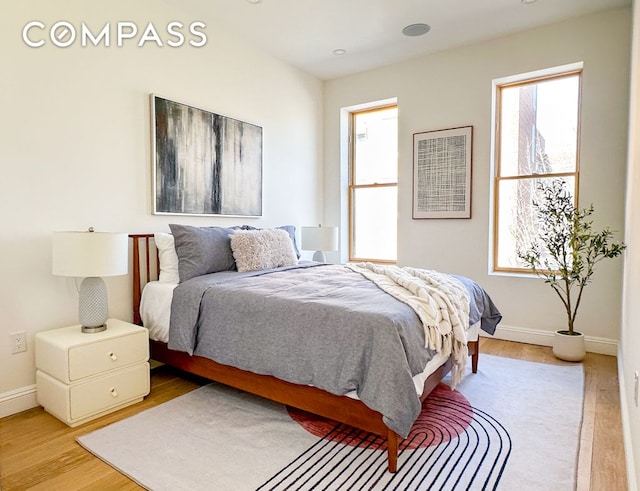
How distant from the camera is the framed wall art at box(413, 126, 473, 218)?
4.13m

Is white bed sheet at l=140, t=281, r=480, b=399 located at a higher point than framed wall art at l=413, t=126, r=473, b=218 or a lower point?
lower

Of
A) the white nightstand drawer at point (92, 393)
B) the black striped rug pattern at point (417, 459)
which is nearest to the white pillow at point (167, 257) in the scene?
the white nightstand drawer at point (92, 393)

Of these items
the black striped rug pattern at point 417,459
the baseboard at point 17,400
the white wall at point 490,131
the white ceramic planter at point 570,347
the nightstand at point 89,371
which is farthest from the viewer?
the white wall at point 490,131

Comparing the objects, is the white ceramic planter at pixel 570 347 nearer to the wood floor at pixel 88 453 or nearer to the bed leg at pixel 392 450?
the wood floor at pixel 88 453

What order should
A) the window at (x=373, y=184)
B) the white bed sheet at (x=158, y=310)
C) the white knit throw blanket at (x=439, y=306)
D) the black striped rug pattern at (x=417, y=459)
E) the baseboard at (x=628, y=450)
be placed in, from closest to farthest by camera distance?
the baseboard at (x=628, y=450)
the black striped rug pattern at (x=417, y=459)
the white knit throw blanket at (x=439, y=306)
the white bed sheet at (x=158, y=310)
the window at (x=373, y=184)

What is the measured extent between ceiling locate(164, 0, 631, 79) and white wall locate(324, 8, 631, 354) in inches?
7.1

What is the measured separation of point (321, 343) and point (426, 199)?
287 centimetres

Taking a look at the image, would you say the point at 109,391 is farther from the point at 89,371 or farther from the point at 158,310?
the point at 158,310

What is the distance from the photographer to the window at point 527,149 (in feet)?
12.2

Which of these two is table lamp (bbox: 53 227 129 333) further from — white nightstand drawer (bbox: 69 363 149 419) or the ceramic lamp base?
white nightstand drawer (bbox: 69 363 149 419)

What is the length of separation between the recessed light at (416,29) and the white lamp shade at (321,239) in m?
2.07

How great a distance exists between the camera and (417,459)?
191 centimetres

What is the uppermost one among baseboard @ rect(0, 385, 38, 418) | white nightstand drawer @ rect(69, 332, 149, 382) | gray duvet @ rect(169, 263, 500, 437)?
gray duvet @ rect(169, 263, 500, 437)

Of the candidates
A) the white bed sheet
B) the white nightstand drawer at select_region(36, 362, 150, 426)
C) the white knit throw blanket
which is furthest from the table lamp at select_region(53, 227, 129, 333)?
the white knit throw blanket
